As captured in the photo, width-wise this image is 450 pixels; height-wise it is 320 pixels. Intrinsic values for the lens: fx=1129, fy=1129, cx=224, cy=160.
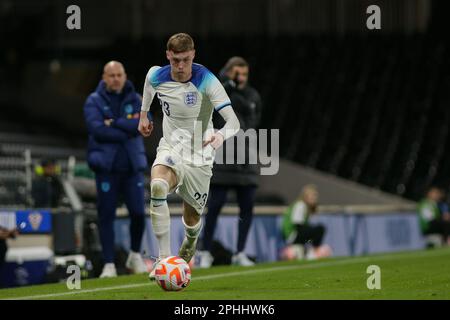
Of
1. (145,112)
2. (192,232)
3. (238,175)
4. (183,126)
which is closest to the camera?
(183,126)

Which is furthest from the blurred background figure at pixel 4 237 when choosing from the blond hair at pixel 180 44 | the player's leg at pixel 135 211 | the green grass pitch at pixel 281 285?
the blond hair at pixel 180 44

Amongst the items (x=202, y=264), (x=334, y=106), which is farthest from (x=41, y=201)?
(x=334, y=106)

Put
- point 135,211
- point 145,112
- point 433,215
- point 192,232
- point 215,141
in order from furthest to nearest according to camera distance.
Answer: point 433,215 < point 135,211 < point 192,232 < point 145,112 < point 215,141

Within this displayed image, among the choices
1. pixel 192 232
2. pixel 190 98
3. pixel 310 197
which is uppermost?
pixel 190 98

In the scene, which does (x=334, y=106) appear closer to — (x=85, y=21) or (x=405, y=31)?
(x=405, y=31)

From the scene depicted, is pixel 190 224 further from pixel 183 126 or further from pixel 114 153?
pixel 114 153

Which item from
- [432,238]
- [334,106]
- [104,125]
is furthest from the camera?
[334,106]

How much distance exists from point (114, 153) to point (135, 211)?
0.63 meters

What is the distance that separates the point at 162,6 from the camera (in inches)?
1050

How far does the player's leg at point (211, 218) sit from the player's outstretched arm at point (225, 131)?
3.33 metres

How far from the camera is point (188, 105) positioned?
9266 millimetres

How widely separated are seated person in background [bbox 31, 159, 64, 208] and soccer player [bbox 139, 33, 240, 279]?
479 centimetres

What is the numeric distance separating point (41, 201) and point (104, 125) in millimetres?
3034

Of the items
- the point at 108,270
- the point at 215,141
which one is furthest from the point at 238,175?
the point at 215,141
